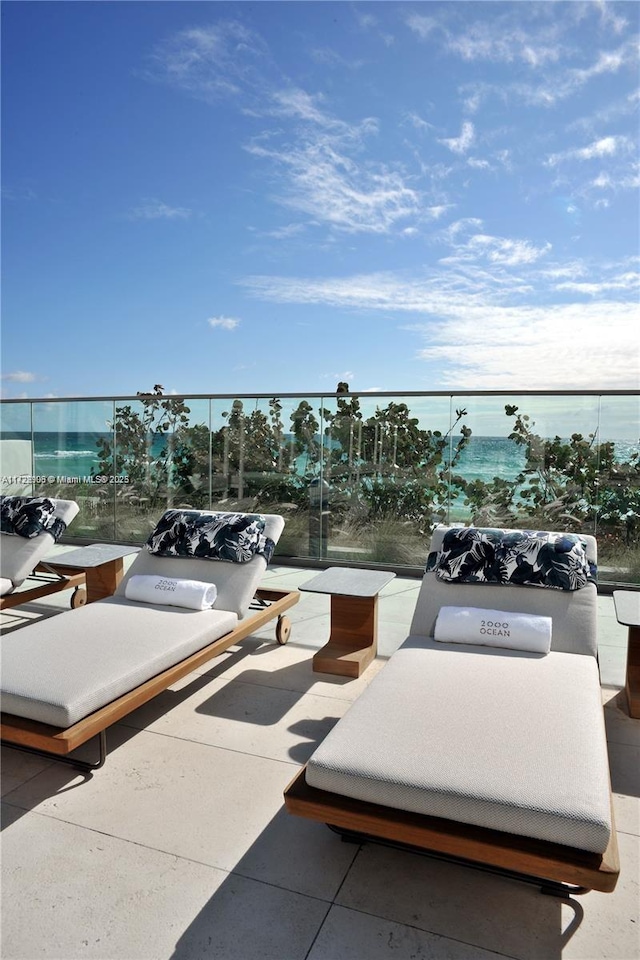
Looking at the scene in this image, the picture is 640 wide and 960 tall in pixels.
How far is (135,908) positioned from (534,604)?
2.09m

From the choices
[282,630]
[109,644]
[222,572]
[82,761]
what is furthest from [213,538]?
[82,761]

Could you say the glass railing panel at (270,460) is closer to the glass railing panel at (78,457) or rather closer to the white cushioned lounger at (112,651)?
the glass railing panel at (78,457)

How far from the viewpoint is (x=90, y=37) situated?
5867 millimetres

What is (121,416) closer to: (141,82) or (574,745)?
(141,82)

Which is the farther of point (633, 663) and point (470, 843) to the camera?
point (633, 663)

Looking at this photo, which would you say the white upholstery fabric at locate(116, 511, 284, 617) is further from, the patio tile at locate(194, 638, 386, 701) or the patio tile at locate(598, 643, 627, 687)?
the patio tile at locate(598, 643, 627, 687)

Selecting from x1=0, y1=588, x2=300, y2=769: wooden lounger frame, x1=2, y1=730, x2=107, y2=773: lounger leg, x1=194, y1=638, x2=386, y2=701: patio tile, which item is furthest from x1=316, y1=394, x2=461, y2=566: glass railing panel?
→ x1=2, y1=730, x2=107, y2=773: lounger leg

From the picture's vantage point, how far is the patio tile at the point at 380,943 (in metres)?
1.62

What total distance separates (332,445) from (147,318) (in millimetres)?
11929

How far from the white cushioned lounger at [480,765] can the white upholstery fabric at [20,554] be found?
8.86 feet

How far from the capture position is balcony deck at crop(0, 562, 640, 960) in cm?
166

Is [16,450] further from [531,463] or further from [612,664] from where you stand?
[612,664]

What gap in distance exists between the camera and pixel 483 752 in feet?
6.22

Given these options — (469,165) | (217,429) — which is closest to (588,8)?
(469,165)
